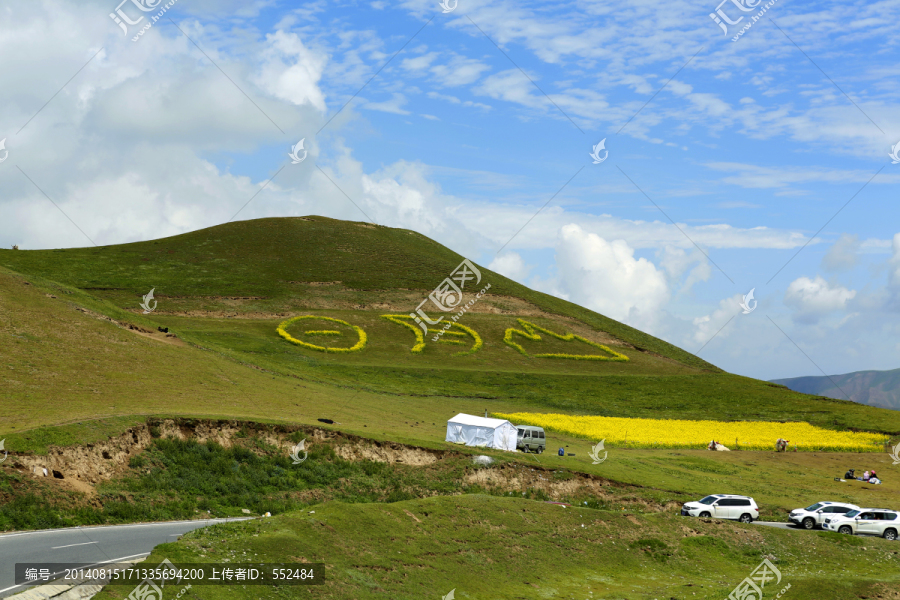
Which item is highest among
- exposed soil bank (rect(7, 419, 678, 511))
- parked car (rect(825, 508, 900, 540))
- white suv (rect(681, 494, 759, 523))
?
exposed soil bank (rect(7, 419, 678, 511))

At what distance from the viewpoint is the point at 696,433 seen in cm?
7319

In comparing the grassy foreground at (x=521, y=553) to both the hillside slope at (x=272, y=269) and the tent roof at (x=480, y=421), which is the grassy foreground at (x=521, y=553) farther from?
the hillside slope at (x=272, y=269)

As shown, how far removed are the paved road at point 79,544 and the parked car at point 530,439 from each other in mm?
28749

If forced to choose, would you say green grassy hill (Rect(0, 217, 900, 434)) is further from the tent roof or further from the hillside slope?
the tent roof

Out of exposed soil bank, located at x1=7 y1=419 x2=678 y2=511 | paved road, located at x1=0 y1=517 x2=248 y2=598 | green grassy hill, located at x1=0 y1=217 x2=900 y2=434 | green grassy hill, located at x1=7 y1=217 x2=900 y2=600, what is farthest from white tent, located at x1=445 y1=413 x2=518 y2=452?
paved road, located at x1=0 y1=517 x2=248 y2=598

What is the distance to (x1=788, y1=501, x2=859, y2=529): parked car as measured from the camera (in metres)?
40.7

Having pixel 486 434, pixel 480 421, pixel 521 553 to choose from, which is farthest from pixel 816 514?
pixel 480 421

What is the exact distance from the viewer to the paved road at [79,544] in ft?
69.6

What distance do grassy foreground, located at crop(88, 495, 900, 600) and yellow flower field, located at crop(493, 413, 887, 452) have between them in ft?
103

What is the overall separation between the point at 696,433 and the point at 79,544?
63.8 metres

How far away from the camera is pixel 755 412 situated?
87000 mm

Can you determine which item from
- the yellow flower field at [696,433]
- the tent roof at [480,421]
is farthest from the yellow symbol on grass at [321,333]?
the tent roof at [480,421]

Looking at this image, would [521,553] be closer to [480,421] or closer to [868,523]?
[480,421]

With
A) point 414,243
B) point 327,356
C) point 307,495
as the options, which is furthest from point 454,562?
point 414,243
